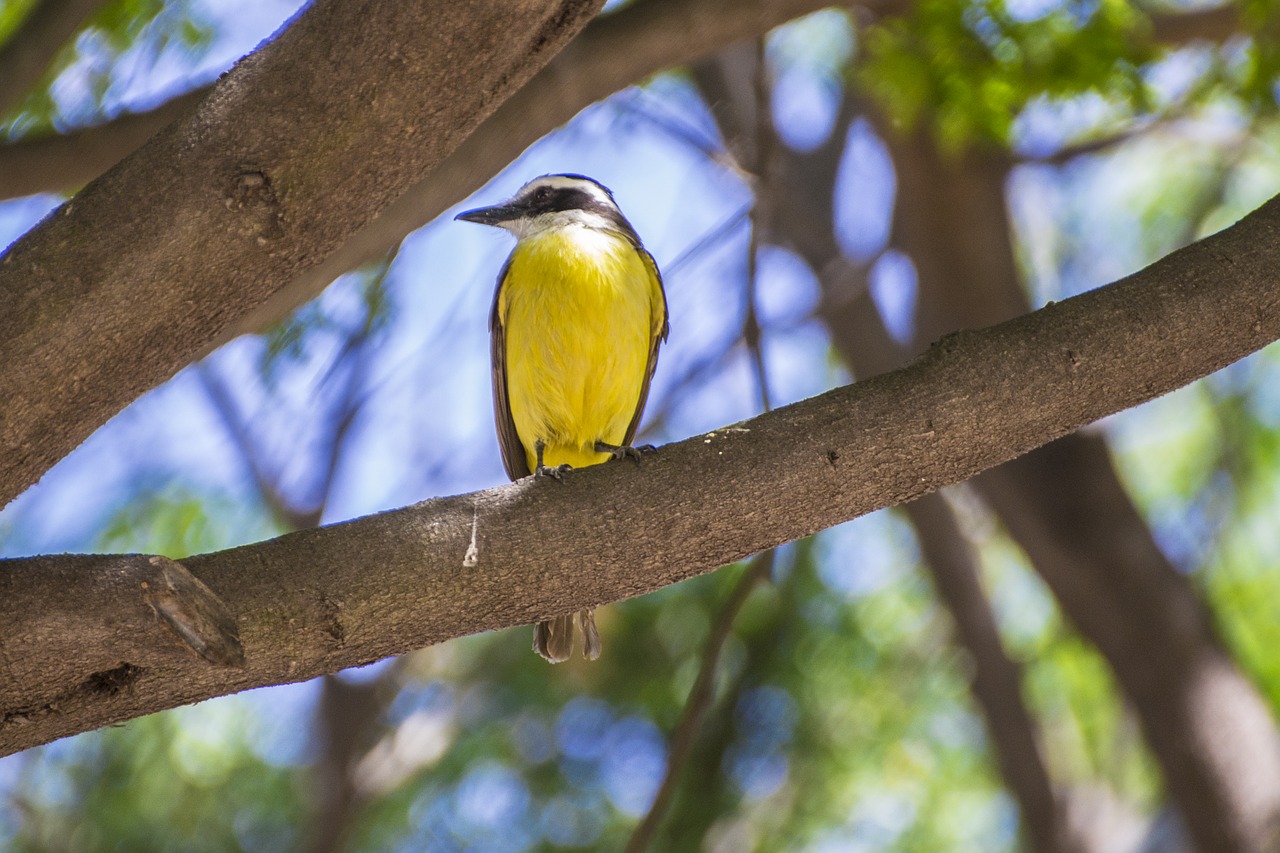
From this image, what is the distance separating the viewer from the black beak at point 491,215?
5578mm

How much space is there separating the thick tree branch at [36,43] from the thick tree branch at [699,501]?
2.02 m

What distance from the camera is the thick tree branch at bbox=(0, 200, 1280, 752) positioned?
2.85 m

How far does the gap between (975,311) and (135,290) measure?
481 centimetres

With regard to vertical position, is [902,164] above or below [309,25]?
above

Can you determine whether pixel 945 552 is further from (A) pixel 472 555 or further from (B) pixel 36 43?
(B) pixel 36 43

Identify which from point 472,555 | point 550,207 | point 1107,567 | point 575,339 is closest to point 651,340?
point 575,339

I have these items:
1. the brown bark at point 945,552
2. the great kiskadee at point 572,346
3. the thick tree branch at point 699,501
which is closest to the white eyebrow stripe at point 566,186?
the great kiskadee at point 572,346

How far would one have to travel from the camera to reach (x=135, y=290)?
106 inches

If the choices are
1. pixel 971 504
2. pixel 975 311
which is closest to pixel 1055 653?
pixel 971 504

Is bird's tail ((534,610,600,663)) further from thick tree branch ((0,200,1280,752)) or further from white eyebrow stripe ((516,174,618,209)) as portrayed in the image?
white eyebrow stripe ((516,174,618,209))

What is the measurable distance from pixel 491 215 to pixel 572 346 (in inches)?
46.9

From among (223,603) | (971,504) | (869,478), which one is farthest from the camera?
(971,504)

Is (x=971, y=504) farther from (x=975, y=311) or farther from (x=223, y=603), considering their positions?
(x=223, y=603)

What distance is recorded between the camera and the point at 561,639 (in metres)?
4.38
